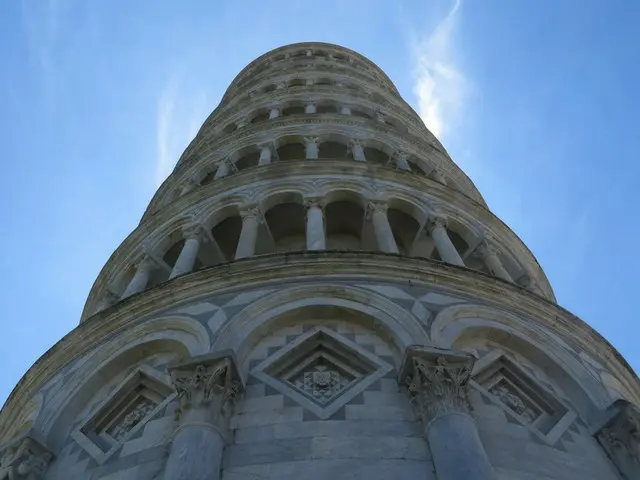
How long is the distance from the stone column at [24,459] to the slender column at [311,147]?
11.3 metres

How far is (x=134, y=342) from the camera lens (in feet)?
36.1

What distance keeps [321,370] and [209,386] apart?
5.38ft

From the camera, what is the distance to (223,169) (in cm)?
1955

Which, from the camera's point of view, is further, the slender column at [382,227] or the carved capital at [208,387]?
the slender column at [382,227]

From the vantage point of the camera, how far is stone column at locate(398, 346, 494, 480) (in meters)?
7.33

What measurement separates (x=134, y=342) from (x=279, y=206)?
6141 mm

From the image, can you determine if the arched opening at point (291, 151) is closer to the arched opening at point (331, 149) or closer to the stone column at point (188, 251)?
the arched opening at point (331, 149)

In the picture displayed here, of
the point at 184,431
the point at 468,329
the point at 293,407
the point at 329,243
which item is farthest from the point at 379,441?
the point at 329,243

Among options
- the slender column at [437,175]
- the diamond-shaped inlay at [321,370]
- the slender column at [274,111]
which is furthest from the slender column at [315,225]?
the slender column at [274,111]

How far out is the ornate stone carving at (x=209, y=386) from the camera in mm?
8375

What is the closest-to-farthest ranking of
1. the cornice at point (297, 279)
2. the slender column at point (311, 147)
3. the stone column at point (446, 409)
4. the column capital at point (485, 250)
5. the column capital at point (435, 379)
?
the stone column at point (446, 409)
the column capital at point (435, 379)
the cornice at point (297, 279)
the column capital at point (485, 250)
the slender column at point (311, 147)

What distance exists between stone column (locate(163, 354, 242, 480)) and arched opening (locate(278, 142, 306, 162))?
1287 centimetres

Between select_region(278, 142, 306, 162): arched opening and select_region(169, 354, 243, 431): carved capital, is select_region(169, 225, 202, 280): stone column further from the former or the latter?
select_region(278, 142, 306, 162): arched opening

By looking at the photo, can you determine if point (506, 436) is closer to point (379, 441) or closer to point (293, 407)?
point (379, 441)
